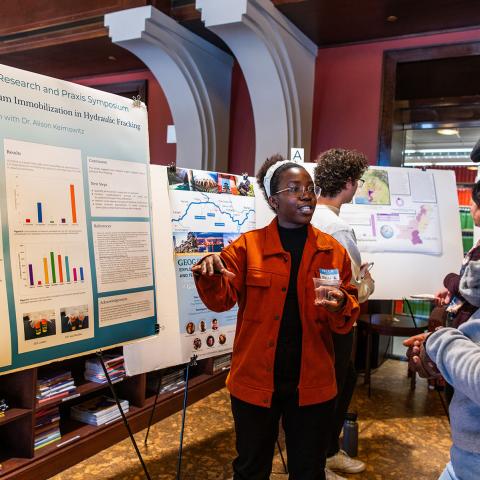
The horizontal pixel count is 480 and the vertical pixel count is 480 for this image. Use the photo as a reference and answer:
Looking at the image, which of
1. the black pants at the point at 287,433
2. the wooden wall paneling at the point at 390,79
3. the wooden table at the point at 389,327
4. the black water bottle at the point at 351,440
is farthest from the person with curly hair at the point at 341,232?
the wooden wall paneling at the point at 390,79

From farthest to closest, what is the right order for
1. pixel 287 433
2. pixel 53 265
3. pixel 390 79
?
pixel 390 79, pixel 287 433, pixel 53 265

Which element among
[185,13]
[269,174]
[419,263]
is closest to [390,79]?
[419,263]

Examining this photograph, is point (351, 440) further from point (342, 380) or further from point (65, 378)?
point (65, 378)

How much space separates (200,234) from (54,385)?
3.50 feet

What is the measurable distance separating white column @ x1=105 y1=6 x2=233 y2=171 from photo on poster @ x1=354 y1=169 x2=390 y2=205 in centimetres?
136

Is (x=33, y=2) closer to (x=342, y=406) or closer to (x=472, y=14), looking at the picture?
(x=472, y=14)

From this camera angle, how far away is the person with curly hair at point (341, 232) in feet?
6.24

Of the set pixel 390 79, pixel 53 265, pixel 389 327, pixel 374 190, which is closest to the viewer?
pixel 53 265

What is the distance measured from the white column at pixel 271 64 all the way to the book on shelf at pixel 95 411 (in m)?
1.91

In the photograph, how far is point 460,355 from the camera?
31.6 inches

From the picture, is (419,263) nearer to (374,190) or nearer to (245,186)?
(374,190)

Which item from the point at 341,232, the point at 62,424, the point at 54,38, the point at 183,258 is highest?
the point at 54,38

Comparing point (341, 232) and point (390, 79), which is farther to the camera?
point (390, 79)

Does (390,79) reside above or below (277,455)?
above
